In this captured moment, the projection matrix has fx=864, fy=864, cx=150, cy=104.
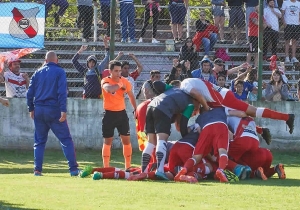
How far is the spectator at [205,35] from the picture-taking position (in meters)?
21.3

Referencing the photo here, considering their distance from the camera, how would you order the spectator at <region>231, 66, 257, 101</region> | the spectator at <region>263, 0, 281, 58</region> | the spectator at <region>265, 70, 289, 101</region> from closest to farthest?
the spectator at <region>231, 66, 257, 101</region>, the spectator at <region>265, 70, 289, 101</region>, the spectator at <region>263, 0, 281, 58</region>

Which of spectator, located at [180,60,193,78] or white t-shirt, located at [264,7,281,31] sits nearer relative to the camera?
spectator, located at [180,60,193,78]

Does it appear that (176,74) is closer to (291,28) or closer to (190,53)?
(190,53)

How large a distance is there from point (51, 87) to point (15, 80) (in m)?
5.40

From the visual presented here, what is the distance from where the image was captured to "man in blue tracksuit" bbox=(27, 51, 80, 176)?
546 inches

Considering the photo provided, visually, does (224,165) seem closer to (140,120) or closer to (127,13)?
(140,120)

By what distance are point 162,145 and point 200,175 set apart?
0.76 metres

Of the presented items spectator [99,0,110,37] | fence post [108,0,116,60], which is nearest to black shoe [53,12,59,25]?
spectator [99,0,110,37]

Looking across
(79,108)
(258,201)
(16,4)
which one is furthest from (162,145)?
(16,4)

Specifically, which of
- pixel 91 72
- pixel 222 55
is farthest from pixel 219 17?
pixel 91 72

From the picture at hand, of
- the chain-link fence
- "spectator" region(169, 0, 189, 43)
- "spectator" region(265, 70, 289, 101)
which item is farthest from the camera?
"spectator" region(169, 0, 189, 43)

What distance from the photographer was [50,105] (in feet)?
45.7

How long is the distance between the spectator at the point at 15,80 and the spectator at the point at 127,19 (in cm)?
328

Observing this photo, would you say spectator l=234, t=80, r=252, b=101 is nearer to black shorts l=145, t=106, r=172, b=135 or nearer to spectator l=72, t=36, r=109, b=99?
spectator l=72, t=36, r=109, b=99
